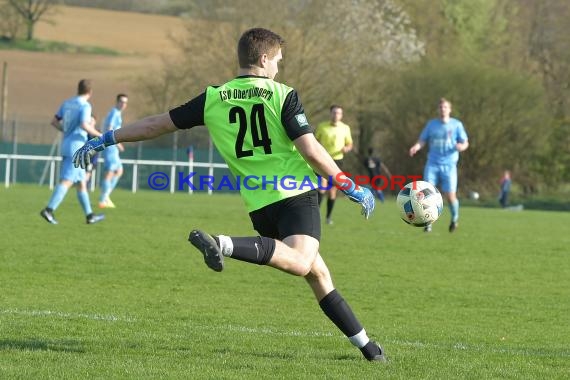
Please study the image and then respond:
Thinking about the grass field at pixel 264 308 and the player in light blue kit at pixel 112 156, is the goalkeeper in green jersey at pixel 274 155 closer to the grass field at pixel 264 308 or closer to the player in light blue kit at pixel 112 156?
the grass field at pixel 264 308

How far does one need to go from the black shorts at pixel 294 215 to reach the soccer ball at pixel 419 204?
1.23m

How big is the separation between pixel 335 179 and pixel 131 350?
164cm

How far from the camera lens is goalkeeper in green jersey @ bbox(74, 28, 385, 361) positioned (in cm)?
632

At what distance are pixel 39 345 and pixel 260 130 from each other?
6.30 feet

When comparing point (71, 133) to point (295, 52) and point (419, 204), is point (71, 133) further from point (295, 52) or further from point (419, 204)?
point (295, 52)

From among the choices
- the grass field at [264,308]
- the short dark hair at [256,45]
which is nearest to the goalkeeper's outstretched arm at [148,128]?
the short dark hair at [256,45]

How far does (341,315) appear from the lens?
21.4 ft

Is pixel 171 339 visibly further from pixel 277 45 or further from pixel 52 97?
pixel 52 97

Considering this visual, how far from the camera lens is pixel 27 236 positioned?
1449 centimetres

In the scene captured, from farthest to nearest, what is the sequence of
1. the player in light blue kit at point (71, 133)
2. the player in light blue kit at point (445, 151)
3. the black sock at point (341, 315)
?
1. the player in light blue kit at point (445, 151)
2. the player in light blue kit at point (71, 133)
3. the black sock at point (341, 315)

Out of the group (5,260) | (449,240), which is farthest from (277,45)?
(449,240)

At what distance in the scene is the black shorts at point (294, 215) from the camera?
641 cm

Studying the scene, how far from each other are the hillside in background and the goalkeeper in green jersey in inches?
2063

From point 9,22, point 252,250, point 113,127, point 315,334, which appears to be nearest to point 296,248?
point 252,250
